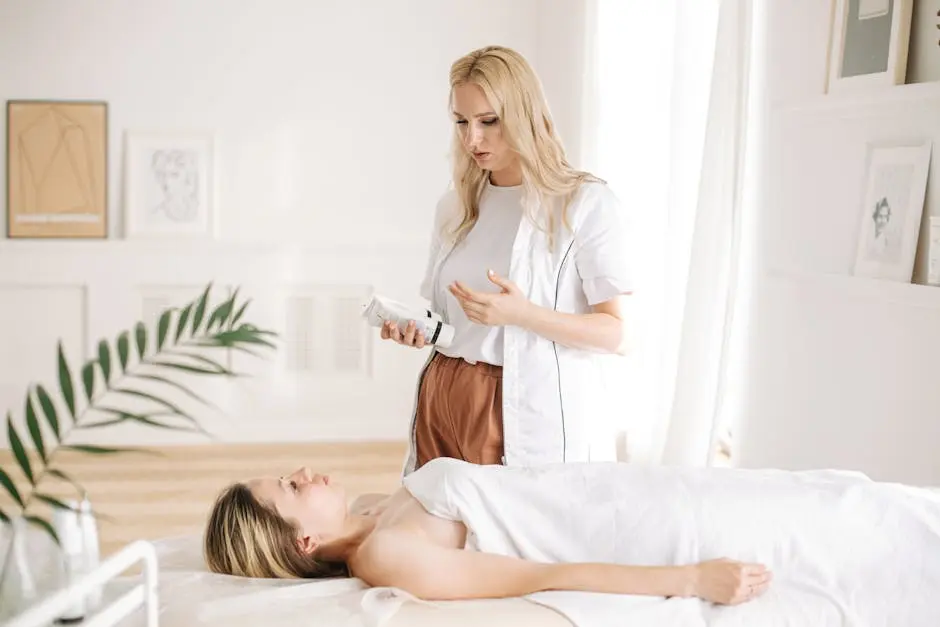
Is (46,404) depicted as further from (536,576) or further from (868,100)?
(868,100)

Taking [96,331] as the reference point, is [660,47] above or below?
above

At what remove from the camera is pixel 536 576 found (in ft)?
6.32

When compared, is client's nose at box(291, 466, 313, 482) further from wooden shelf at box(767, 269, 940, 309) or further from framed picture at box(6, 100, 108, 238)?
framed picture at box(6, 100, 108, 238)

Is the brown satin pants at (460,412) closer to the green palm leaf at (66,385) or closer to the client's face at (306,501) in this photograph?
the client's face at (306,501)

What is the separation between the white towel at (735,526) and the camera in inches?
77.4

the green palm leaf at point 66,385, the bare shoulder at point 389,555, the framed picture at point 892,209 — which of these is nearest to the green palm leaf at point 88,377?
the green palm leaf at point 66,385

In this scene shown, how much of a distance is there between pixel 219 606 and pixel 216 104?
3.94 meters

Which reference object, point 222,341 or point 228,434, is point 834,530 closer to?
point 222,341

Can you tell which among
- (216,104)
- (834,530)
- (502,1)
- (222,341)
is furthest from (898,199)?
(216,104)

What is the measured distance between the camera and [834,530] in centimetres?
201

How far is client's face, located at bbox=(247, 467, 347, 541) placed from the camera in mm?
2088

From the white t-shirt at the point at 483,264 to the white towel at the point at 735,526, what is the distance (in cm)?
45

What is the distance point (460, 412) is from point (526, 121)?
646 mm

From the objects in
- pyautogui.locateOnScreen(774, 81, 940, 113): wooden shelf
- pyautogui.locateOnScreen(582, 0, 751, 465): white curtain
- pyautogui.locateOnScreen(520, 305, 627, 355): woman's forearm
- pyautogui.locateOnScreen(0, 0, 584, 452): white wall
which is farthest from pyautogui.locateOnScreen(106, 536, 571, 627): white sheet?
pyautogui.locateOnScreen(0, 0, 584, 452): white wall
